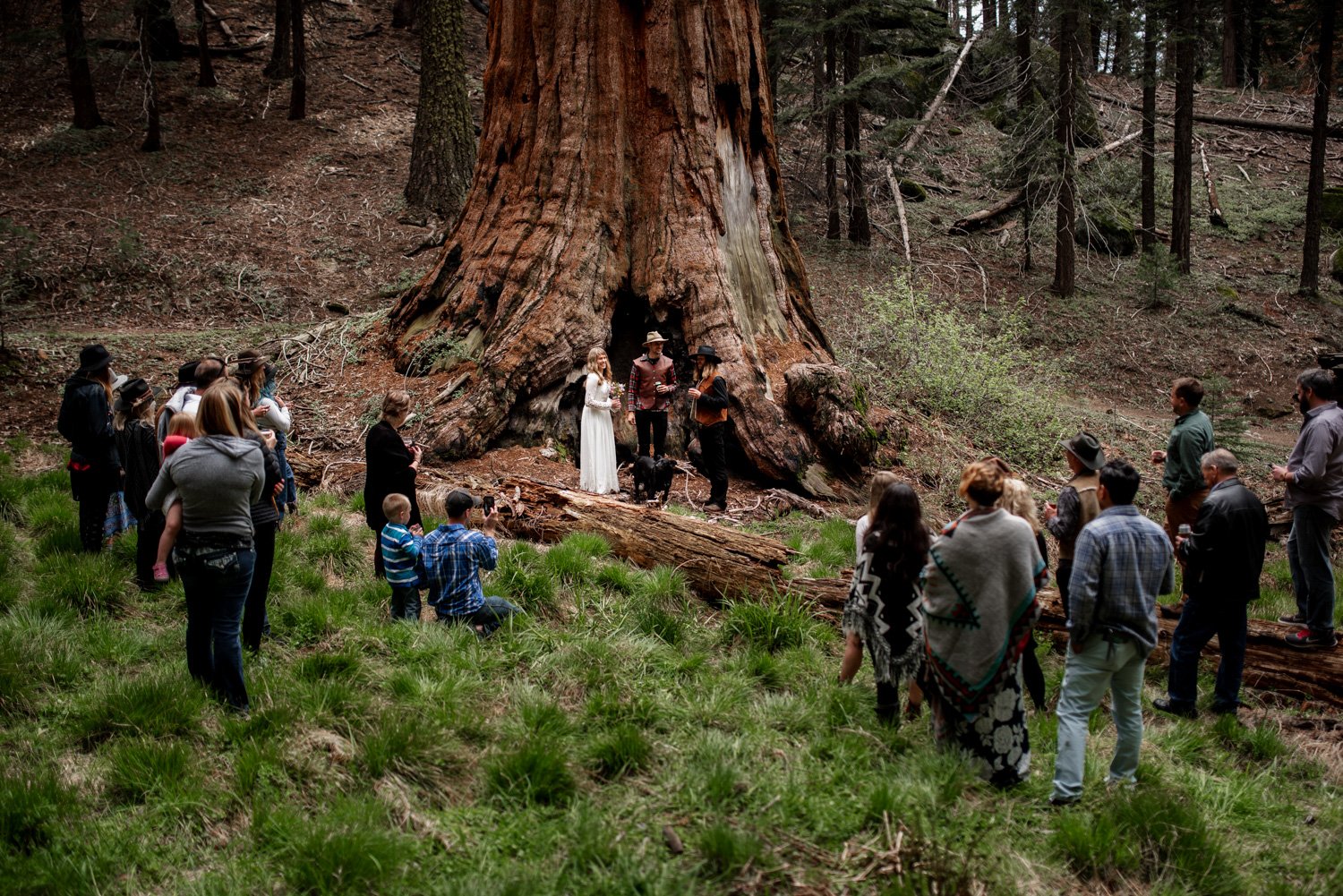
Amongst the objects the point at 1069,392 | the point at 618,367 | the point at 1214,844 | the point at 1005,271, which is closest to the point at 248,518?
the point at 1214,844

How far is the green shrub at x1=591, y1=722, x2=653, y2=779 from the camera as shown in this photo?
14.3 ft

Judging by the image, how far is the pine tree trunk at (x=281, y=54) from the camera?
2527cm

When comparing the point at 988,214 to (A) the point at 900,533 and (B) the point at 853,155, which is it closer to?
(B) the point at 853,155

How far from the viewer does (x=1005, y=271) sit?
2362cm

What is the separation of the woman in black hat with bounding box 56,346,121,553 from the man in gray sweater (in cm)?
889

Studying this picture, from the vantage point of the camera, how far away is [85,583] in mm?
6109

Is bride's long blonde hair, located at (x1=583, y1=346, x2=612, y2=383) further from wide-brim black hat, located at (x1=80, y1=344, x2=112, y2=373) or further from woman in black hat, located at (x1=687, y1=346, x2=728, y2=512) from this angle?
wide-brim black hat, located at (x1=80, y1=344, x2=112, y2=373)

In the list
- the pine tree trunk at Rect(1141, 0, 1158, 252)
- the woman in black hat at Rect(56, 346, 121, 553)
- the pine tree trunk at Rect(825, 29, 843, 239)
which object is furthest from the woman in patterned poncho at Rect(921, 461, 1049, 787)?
the pine tree trunk at Rect(1141, 0, 1158, 252)

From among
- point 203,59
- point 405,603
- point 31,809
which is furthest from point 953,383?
point 203,59

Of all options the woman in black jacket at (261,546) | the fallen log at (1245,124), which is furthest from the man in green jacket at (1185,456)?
the fallen log at (1245,124)

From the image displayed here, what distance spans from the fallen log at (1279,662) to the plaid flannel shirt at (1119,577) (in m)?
2.31

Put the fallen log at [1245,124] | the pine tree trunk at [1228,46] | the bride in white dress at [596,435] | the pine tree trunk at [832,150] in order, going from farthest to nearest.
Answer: the pine tree trunk at [1228,46], the fallen log at [1245,124], the pine tree trunk at [832,150], the bride in white dress at [596,435]

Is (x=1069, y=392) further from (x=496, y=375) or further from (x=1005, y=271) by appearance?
(x=496, y=375)

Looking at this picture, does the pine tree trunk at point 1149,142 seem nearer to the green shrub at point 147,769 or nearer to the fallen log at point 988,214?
the fallen log at point 988,214
